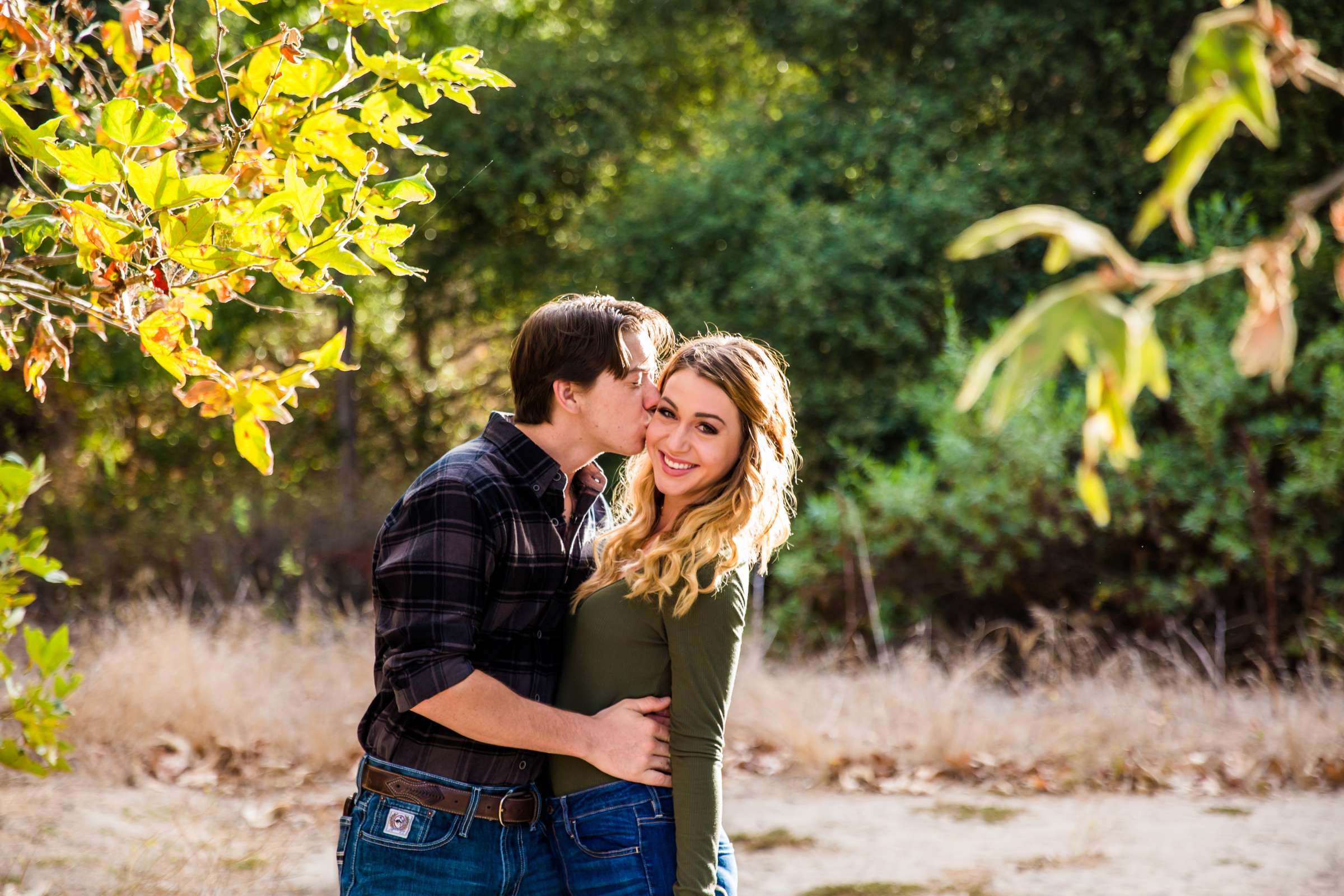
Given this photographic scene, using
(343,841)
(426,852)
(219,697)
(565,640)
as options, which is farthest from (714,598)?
(219,697)

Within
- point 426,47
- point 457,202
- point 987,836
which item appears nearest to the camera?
point 987,836

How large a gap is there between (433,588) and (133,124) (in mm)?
992

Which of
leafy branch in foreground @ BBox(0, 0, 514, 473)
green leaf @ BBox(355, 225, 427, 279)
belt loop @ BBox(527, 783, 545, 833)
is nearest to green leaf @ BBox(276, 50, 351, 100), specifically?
leafy branch in foreground @ BBox(0, 0, 514, 473)

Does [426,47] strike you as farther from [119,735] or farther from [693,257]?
[119,735]

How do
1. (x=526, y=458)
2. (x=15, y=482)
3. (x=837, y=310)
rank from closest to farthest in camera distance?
(x=526, y=458), (x=15, y=482), (x=837, y=310)

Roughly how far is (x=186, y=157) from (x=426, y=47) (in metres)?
8.53

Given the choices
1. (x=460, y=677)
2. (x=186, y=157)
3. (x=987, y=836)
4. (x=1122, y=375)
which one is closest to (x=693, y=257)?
(x=987, y=836)

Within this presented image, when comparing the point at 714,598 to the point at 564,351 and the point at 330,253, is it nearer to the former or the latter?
the point at 564,351

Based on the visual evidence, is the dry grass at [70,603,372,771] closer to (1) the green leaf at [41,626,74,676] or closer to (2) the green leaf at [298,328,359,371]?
(1) the green leaf at [41,626,74,676]

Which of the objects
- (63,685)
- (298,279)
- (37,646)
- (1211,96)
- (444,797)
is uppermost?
(298,279)

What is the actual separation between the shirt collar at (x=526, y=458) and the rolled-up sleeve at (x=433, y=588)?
17 cm

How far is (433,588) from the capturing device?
2295 mm

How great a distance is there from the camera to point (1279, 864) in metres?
4.64

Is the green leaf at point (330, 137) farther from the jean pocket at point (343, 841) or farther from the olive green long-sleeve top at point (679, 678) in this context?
the jean pocket at point (343, 841)
